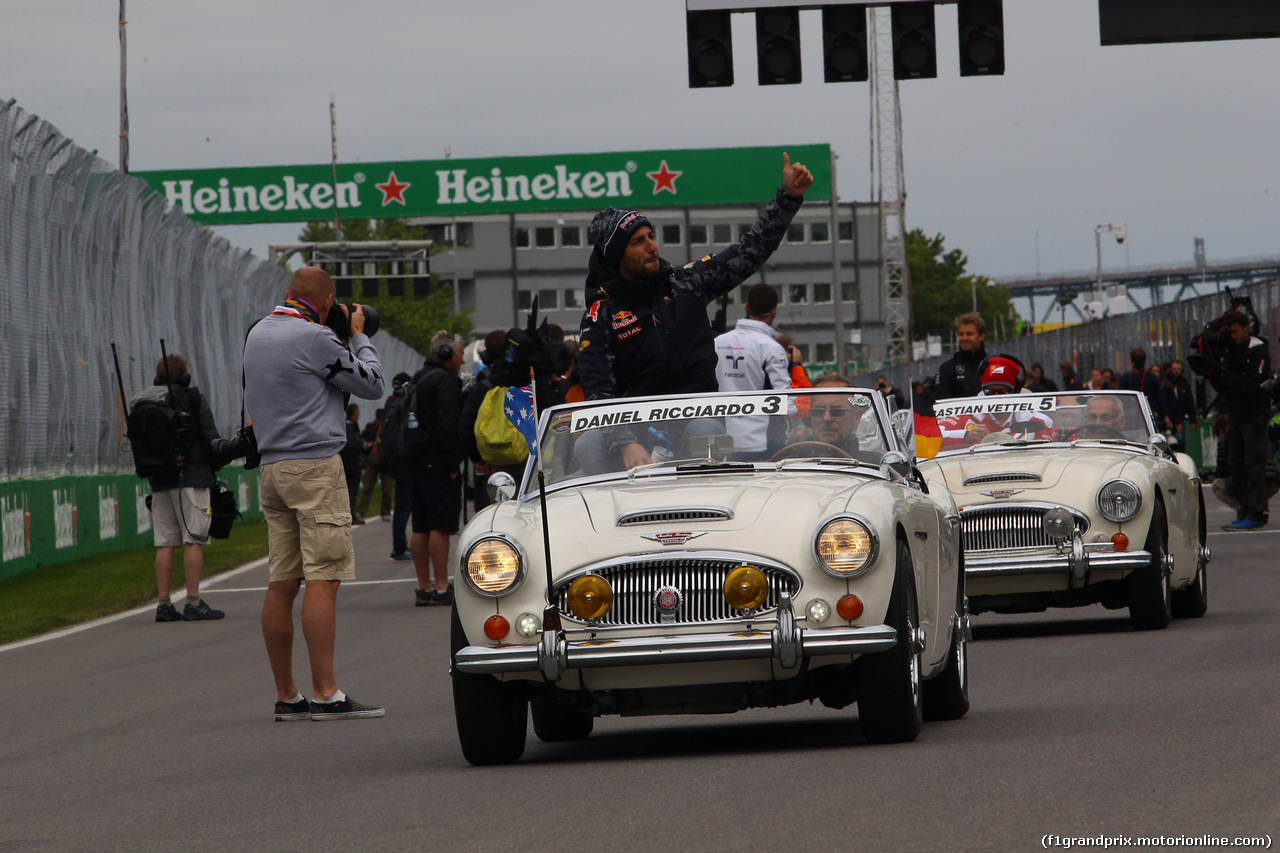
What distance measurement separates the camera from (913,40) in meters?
19.1

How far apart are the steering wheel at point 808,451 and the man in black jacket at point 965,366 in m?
6.69

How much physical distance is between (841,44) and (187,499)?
24.9ft

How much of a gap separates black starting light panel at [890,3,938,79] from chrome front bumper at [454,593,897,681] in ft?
43.1

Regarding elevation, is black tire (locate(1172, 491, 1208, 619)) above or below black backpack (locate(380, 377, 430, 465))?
below

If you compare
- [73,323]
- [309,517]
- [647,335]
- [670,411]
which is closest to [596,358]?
[647,335]

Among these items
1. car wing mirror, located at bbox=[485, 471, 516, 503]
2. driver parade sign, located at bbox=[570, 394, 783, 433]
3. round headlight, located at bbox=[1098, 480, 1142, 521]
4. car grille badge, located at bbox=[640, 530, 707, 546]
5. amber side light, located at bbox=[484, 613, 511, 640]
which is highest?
driver parade sign, located at bbox=[570, 394, 783, 433]

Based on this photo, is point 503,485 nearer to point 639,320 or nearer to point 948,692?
point 639,320

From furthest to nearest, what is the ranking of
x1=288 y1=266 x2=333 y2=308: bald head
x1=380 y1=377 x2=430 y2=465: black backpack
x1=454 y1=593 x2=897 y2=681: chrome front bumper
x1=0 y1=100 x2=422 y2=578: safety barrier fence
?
x1=0 y1=100 x2=422 y2=578: safety barrier fence
x1=380 y1=377 x2=430 y2=465: black backpack
x1=288 y1=266 x2=333 y2=308: bald head
x1=454 y1=593 x2=897 y2=681: chrome front bumper

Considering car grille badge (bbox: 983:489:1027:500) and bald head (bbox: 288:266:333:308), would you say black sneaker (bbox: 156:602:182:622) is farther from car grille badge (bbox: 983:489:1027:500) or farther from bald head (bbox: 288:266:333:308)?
car grille badge (bbox: 983:489:1027:500)

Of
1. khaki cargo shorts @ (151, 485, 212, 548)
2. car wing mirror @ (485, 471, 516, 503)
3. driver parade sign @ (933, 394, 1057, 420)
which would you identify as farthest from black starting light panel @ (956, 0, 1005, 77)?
car wing mirror @ (485, 471, 516, 503)

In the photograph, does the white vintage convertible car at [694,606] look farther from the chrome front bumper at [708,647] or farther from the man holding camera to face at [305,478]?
the man holding camera to face at [305,478]

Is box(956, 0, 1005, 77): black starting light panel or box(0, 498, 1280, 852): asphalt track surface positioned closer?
box(0, 498, 1280, 852): asphalt track surface

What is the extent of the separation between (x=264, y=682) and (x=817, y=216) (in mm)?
106864

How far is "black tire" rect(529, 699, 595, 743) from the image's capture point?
7422mm
